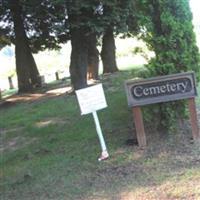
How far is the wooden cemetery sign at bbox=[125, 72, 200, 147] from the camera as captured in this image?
7.11 metres

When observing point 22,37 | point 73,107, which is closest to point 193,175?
point 73,107

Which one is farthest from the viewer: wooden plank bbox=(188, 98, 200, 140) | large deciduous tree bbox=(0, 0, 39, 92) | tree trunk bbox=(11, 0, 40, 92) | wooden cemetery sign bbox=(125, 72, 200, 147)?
A: tree trunk bbox=(11, 0, 40, 92)

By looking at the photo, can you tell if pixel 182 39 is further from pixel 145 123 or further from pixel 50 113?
pixel 50 113

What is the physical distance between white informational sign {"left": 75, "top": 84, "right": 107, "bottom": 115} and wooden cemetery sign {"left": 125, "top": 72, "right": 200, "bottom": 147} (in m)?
0.43

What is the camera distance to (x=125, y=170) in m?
6.42

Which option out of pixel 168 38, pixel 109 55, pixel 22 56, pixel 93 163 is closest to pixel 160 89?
pixel 168 38

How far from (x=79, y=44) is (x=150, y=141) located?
683cm

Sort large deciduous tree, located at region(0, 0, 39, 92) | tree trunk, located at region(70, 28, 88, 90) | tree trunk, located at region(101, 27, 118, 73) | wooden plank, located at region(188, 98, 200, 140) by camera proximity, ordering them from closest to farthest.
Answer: wooden plank, located at region(188, 98, 200, 140), tree trunk, located at region(70, 28, 88, 90), large deciduous tree, located at region(0, 0, 39, 92), tree trunk, located at region(101, 27, 118, 73)

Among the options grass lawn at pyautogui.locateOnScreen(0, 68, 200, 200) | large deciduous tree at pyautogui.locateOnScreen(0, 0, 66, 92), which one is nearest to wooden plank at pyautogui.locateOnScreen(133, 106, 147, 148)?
grass lawn at pyautogui.locateOnScreen(0, 68, 200, 200)

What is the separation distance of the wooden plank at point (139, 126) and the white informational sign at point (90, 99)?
1.78ft

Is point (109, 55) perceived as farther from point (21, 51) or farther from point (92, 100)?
point (92, 100)

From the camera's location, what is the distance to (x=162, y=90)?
7164mm

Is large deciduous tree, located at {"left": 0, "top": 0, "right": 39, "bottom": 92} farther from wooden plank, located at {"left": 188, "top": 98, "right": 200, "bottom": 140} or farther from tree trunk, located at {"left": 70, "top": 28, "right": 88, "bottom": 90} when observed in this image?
wooden plank, located at {"left": 188, "top": 98, "right": 200, "bottom": 140}

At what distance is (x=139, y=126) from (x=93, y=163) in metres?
0.97
